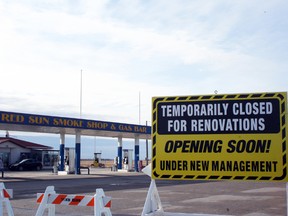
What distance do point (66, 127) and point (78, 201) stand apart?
3368cm

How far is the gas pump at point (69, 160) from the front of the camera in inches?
1801

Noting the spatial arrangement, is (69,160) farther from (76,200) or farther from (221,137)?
(221,137)

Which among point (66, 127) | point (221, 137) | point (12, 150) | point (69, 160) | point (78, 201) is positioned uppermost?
point (66, 127)

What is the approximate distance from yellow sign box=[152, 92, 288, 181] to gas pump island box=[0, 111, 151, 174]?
89.3 ft

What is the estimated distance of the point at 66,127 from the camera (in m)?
42.3

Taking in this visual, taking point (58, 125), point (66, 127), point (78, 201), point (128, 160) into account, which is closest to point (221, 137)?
point (78, 201)

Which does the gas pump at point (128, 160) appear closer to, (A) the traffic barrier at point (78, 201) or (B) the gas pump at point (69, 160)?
(B) the gas pump at point (69, 160)

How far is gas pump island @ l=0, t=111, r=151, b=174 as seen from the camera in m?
36.6

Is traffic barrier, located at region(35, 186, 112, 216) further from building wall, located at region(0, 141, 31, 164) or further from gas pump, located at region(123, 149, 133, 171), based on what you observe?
building wall, located at region(0, 141, 31, 164)

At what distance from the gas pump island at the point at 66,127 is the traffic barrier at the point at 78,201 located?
26466 mm

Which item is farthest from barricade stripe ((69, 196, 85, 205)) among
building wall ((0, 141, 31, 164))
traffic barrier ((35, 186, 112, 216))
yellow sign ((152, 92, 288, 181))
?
building wall ((0, 141, 31, 164))

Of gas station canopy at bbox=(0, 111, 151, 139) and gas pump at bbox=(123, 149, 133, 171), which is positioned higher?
gas station canopy at bbox=(0, 111, 151, 139)

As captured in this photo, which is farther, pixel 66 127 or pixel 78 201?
pixel 66 127

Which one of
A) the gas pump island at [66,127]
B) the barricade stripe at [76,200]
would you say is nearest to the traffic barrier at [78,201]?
the barricade stripe at [76,200]
